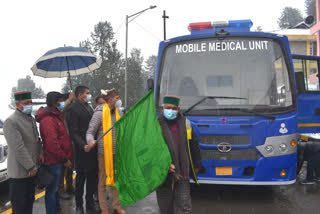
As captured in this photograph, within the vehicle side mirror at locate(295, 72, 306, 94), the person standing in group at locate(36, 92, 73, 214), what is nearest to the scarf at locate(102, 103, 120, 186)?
the person standing in group at locate(36, 92, 73, 214)

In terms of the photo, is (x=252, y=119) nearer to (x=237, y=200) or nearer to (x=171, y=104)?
(x=237, y=200)

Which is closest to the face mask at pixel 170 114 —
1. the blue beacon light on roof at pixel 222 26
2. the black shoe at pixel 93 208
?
the black shoe at pixel 93 208

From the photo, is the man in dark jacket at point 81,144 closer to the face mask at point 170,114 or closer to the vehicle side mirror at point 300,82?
the face mask at point 170,114

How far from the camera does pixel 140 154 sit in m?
3.71

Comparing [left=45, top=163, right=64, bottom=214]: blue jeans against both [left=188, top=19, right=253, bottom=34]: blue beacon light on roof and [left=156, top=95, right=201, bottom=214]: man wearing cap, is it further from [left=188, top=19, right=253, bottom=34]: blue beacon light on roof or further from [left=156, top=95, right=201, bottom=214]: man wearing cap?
[left=188, top=19, right=253, bottom=34]: blue beacon light on roof

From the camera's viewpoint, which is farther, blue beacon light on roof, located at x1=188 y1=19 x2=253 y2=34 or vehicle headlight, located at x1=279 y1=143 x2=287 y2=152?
blue beacon light on roof, located at x1=188 y1=19 x2=253 y2=34

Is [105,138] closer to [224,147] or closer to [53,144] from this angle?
[53,144]

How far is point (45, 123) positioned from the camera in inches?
174

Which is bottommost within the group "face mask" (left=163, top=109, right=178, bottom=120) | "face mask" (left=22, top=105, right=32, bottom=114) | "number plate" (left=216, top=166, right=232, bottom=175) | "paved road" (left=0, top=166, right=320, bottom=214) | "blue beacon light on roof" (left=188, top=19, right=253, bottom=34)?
"paved road" (left=0, top=166, right=320, bottom=214)

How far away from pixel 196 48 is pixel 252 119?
160cm

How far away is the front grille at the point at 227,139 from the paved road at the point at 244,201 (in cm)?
104

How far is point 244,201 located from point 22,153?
367 cm

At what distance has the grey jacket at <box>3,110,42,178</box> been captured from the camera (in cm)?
394

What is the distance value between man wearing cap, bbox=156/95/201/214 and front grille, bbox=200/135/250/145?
163cm
